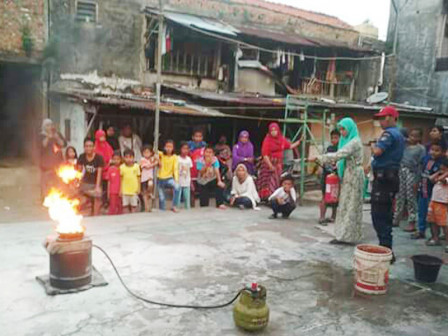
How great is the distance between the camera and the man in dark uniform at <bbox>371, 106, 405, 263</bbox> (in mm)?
5469

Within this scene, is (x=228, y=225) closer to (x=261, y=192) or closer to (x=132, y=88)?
(x=261, y=192)

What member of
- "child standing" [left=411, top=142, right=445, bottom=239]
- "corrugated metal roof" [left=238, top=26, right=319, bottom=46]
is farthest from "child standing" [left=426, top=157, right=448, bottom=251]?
"corrugated metal roof" [left=238, top=26, right=319, bottom=46]

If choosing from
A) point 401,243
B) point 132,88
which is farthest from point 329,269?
point 132,88

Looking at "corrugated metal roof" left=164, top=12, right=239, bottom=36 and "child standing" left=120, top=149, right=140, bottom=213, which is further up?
"corrugated metal roof" left=164, top=12, right=239, bottom=36

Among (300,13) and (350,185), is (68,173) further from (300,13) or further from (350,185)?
(300,13)

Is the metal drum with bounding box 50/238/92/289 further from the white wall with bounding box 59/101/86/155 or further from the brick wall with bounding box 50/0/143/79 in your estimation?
the brick wall with bounding box 50/0/143/79

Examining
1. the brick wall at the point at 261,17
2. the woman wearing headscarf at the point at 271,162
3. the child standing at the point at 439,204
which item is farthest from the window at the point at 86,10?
the child standing at the point at 439,204

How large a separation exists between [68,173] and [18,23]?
7508 millimetres

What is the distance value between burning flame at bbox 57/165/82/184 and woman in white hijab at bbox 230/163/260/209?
3229mm

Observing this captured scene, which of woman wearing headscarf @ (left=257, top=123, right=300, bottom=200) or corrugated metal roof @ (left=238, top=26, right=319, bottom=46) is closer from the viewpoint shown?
woman wearing headscarf @ (left=257, top=123, right=300, bottom=200)

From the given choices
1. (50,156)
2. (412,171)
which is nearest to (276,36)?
(412,171)

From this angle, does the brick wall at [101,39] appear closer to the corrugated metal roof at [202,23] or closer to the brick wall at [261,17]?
the brick wall at [261,17]

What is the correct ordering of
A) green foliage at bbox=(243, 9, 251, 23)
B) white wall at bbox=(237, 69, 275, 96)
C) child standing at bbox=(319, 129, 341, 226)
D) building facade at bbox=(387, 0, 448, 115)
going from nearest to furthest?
1. child standing at bbox=(319, 129, 341, 226)
2. white wall at bbox=(237, 69, 275, 96)
3. green foliage at bbox=(243, 9, 251, 23)
4. building facade at bbox=(387, 0, 448, 115)

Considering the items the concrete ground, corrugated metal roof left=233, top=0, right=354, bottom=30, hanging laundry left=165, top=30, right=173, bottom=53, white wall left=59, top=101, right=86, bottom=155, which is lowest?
the concrete ground
